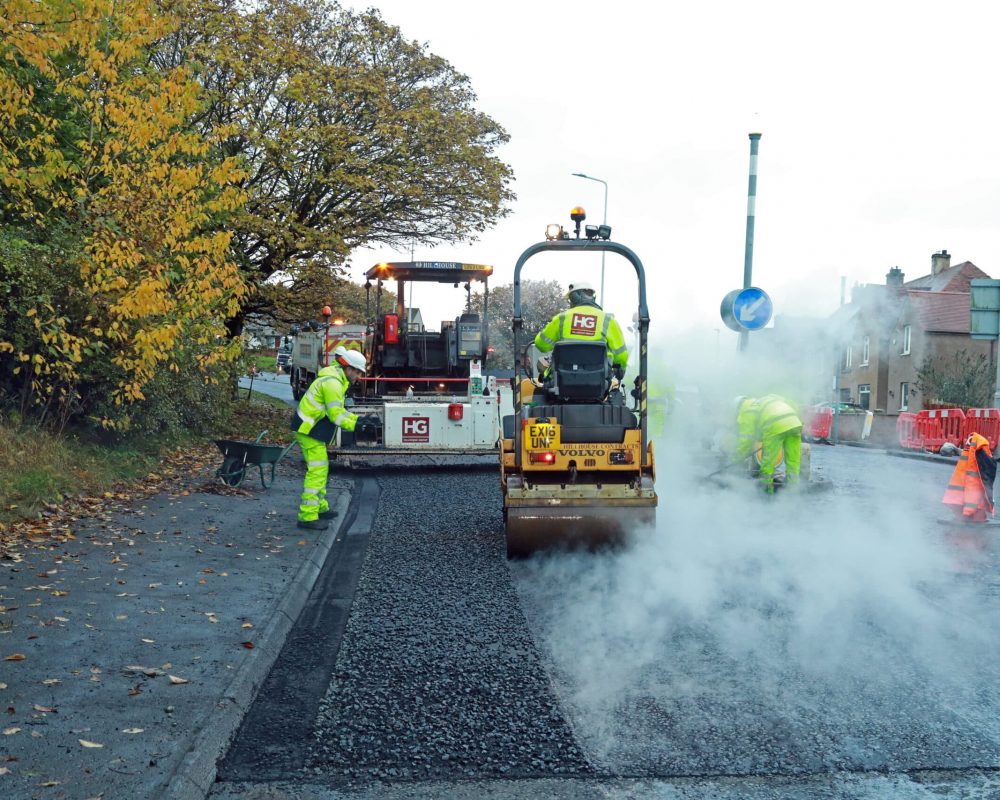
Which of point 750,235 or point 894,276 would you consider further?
point 894,276

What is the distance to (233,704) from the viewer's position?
4.26 metres

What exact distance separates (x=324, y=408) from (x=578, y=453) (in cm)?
272

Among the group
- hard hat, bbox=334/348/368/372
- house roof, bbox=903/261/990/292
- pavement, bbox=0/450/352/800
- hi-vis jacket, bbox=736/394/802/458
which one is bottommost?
pavement, bbox=0/450/352/800

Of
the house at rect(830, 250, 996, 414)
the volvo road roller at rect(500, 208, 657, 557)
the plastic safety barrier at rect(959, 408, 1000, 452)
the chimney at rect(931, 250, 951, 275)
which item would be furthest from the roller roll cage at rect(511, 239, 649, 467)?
the chimney at rect(931, 250, 951, 275)

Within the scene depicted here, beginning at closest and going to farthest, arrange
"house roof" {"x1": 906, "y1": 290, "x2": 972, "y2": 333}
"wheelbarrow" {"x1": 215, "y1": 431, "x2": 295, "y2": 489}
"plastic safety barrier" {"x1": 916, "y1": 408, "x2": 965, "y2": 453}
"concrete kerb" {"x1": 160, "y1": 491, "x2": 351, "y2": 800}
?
"concrete kerb" {"x1": 160, "y1": 491, "x2": 351, "y2": 800}
"wheelbarrow" {"x1": 215, "y1": 431, "x2": 295, "y2": 489}
"plastic safety barrier" {"x1": 916, "y1": 408, "x2": 965, "y2": 453}
"house roof" {"x1": 906, "y1": 290, "x2": 972, "y2": 333}

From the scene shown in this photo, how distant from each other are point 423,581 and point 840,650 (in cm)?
304

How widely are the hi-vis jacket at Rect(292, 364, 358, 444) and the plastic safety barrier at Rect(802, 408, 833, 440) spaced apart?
19.9 m

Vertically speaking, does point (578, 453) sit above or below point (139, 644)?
above

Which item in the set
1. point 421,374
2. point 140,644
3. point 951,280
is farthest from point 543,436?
point 951,280

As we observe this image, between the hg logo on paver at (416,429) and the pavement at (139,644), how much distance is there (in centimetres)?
424

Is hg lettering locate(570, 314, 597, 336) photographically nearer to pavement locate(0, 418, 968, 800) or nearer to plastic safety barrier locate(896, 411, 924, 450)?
pavement locate(0, 418, 968, 800)

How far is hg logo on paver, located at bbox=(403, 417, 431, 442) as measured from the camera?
1324cm

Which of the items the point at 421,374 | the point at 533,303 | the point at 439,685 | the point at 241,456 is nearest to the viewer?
the point at 439,685

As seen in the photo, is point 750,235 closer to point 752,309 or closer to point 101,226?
point 752,309
